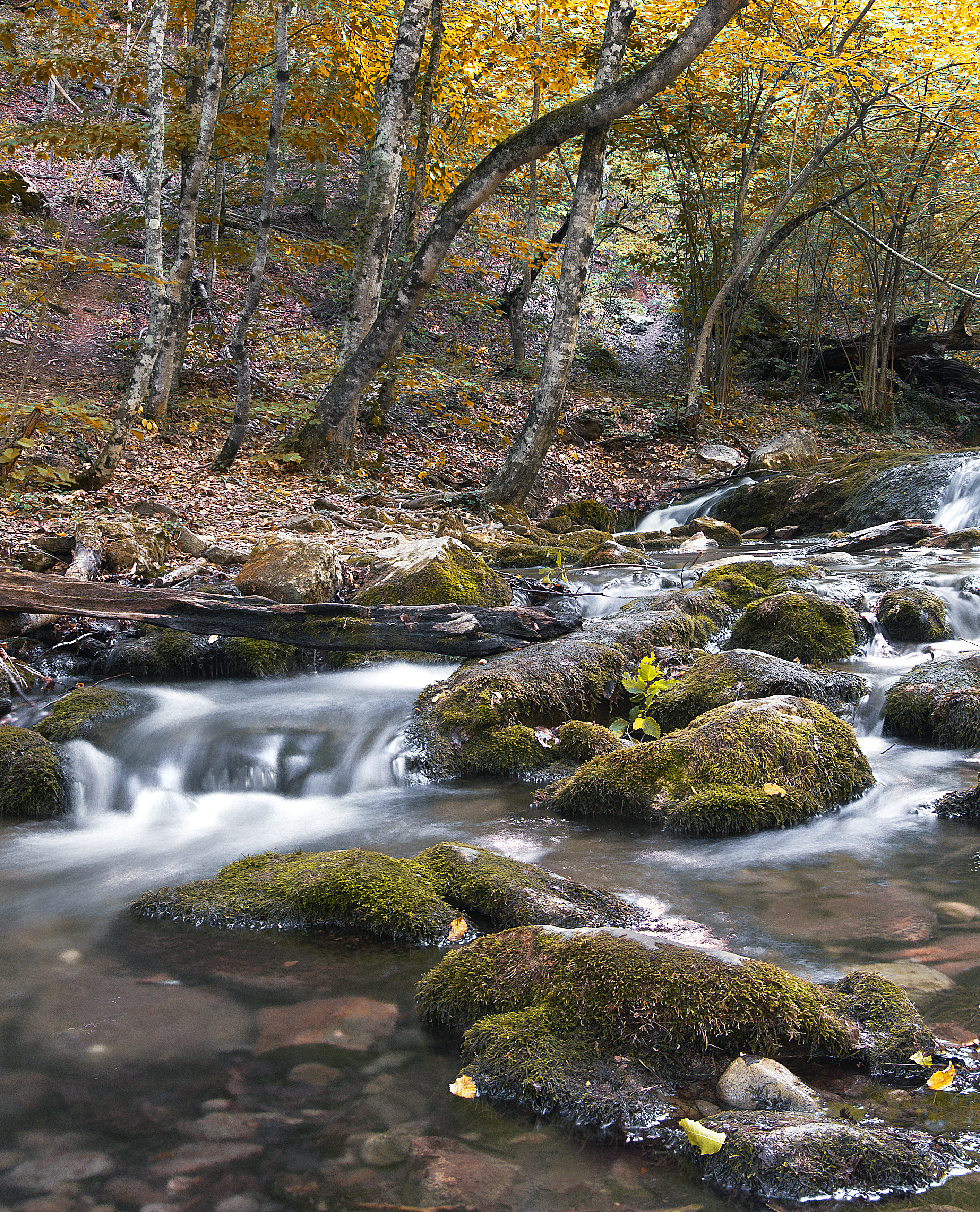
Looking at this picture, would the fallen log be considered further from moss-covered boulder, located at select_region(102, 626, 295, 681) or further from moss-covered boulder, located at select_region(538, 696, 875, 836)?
moss-covered boulder, located at select_region(538, 696, 875, 836)

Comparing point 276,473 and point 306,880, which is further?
point 276,473

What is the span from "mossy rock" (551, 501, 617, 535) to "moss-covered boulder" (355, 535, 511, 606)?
5710 mm

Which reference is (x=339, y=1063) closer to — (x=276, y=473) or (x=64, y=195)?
(x=276, y=473)

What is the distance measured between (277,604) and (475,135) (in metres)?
14.1

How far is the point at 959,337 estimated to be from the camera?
21.2 m

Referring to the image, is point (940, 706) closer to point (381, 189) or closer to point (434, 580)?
point (434, 580)

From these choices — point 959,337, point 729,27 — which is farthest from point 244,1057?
point 959,337

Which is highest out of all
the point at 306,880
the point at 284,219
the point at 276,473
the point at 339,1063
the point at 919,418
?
the point at 284,219

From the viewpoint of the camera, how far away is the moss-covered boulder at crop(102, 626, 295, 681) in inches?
245

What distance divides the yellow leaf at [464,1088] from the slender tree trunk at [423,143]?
10461mm

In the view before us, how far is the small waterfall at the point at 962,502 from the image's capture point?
12352mm

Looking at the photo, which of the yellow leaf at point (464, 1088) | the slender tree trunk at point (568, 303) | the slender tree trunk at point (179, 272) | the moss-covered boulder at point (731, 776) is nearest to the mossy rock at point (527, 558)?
the slender tree trunk at point (568, 303)

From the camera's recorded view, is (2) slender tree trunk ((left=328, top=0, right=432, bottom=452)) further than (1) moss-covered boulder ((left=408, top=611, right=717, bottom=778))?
Yes

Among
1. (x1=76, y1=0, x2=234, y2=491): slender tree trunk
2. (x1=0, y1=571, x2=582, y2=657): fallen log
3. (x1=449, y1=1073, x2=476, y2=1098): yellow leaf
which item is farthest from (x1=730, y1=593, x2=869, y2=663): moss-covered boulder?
(x1=76, y1=0, x2=234, y2=491): slender tree trunk
